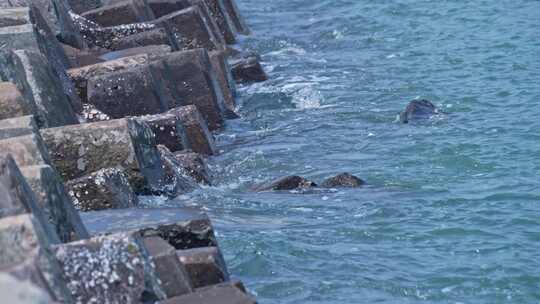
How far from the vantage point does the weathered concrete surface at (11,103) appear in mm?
7102

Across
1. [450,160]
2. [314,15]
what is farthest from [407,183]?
[314,15]

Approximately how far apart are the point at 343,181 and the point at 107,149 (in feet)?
8.06

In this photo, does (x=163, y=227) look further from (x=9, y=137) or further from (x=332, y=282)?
(x=332, y=282)

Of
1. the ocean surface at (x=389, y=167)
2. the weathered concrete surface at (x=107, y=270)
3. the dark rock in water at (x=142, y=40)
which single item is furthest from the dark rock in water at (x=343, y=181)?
the weathered concrete surface at (x=107, y=270)

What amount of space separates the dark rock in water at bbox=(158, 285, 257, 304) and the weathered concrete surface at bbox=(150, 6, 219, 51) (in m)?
10.2

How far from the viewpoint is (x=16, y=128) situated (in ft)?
20.4

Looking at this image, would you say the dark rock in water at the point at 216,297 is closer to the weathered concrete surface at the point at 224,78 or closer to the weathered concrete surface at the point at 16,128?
the weathered concrete surface at the point at 16,128

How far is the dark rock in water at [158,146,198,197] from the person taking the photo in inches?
348

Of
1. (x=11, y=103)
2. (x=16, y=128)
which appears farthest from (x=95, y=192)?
(x=16, y=128)

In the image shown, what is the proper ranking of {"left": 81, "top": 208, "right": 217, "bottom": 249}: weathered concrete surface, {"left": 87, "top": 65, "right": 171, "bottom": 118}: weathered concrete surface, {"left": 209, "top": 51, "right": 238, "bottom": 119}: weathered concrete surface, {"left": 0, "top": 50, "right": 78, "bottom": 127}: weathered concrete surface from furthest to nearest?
1. {"left": 209, "top": 51, "right": 238, "bottom": 119}: weathered concrete surface
2. {"left": 87, "top": 65, "right": 171, "bottom": 118}: weathered concrete surface
3. {"left": 0, "top": 50, "right": 78, "bottom": 127}: weathered concrete surface
4. {"left": 81, "top": 208, "right": 217, "bottom": 249}: weathered concrete surface

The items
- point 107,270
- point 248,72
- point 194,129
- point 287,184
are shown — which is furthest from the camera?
point 248,72

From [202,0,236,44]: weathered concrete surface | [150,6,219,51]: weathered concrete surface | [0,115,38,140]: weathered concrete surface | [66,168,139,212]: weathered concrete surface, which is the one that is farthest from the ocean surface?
[0,115,38,140]: weathered concrete surface

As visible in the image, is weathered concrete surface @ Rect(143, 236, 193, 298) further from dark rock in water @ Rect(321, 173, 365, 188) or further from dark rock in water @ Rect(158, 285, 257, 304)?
dark rock in water @ Rect(321, 173, 365, 188)

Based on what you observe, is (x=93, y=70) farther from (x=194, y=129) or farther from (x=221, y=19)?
(x=221, y=19)
